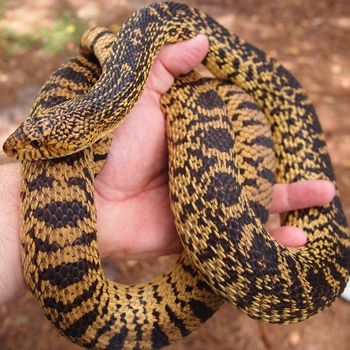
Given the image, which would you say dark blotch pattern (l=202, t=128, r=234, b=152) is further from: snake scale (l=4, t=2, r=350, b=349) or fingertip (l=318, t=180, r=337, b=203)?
fingertip (l=318, t=180, r=337, b=203)

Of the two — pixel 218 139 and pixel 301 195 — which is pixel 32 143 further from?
pixel 301 195

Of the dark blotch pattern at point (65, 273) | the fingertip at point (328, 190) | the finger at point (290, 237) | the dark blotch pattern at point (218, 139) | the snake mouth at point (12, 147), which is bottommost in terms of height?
the finger at point (290, 237)

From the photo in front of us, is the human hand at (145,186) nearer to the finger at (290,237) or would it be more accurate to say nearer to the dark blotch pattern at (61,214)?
the finger at (290,237)

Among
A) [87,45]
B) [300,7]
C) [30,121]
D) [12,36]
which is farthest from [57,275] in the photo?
[300,7]

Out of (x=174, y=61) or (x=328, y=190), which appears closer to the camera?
(x=174, y=61)

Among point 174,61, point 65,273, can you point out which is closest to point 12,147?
point 65,273

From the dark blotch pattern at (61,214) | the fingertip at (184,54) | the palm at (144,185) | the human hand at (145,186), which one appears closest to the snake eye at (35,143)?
the dark blotch pattern at (61,214)

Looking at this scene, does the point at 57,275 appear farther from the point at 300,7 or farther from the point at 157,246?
the point at 300,7

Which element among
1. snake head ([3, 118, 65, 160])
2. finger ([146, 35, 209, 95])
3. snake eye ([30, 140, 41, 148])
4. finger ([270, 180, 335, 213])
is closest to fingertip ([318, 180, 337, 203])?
finger ([270, 180, 335, 213])
